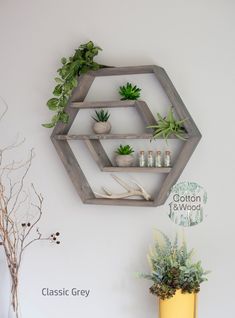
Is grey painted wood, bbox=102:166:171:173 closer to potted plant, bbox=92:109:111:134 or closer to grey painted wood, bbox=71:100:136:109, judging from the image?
potted plant, bbox=92:109:111:134

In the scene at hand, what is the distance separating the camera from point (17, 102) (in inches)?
99.3

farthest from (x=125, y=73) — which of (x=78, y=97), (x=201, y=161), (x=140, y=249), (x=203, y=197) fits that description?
(x=140, y=249)

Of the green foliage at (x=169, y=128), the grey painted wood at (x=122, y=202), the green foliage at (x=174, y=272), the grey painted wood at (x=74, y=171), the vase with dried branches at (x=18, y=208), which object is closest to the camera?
the green foliage at (x=174, y=272)

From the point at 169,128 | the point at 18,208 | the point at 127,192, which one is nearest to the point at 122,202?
the point at 127,192

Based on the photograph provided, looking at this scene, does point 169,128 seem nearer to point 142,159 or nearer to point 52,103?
point 142,159

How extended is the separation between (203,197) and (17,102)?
3.64ft

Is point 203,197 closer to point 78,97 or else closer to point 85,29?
point 78,97

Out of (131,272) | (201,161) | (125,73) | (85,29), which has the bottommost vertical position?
(131,272)

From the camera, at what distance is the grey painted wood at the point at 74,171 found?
90.7 inches

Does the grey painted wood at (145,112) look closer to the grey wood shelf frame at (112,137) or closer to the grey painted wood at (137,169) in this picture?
the grey wood shelf frame at (112,137)

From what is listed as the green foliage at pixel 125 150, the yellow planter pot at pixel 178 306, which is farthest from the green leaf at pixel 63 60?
the yellow planter pot at pixel 178 306

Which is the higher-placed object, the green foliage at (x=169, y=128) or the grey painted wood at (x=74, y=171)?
the green foliage at (x=169, y=128)

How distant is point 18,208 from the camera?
2535 mm

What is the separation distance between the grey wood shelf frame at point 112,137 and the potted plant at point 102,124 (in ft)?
0.14
